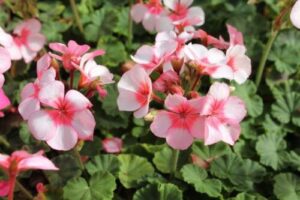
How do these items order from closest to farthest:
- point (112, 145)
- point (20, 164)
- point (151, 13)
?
point (20, 164) < point (112, 145) < point (151, 13)

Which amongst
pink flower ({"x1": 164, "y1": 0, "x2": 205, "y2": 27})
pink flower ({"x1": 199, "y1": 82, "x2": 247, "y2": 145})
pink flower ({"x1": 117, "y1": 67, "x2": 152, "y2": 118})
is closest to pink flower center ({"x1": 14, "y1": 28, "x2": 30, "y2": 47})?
pink flower ({"x1": 164, "y1": 0, "x2": 205, "y2": 27})

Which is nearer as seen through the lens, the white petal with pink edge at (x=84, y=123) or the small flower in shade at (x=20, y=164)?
the small flower in shade at (x=20, y=164)

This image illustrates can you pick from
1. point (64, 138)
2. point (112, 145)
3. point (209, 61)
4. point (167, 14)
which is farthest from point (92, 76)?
point (167, 14)

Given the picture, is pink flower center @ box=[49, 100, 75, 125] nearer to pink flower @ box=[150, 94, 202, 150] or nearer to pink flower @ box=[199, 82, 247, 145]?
pink flower @ box=[150, 94, 202, 150]

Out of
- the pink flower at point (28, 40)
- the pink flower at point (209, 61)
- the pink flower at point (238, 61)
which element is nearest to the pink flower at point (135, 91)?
the pink flower at point (209, 61)

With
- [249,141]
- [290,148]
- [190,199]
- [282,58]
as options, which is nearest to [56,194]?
[190,199]

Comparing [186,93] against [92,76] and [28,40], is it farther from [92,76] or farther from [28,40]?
[28,40]

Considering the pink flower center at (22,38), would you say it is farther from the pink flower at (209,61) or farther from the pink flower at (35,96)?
the pink flower at (209,61)
